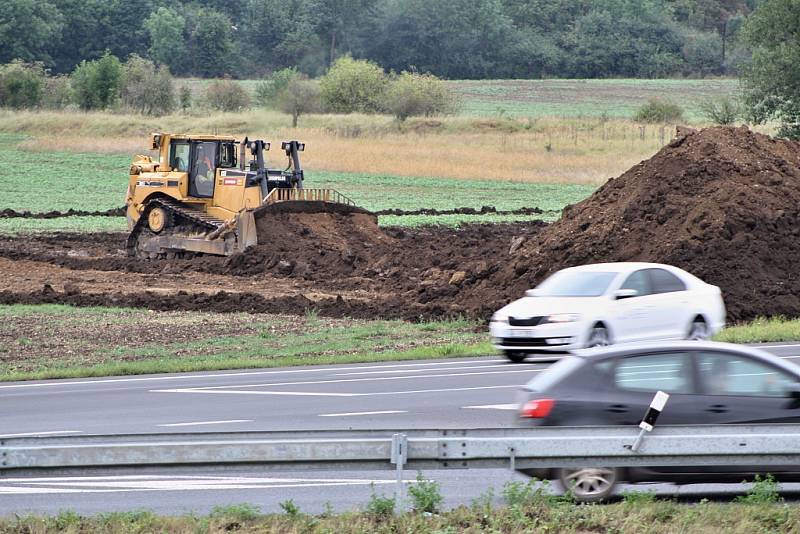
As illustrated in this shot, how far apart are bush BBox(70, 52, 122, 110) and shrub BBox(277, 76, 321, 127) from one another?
45.2ft

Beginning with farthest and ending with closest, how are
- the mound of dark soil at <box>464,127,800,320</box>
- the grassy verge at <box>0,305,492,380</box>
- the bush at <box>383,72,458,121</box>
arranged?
the bush at <box>383,72,458,121</box>, the mound of dark soil at <box>464,127,800,320</box>, the grassy verge at <box>0,305,492,380</box>

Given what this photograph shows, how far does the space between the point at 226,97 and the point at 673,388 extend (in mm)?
91815

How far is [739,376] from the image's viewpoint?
11836 millimetres

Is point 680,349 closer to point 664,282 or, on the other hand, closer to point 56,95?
point 664,282

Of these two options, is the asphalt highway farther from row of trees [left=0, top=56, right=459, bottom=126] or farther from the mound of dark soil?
row of trees [left=0, top=56, right=459, bottom=126]

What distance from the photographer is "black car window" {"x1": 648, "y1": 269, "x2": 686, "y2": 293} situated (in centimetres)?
2017

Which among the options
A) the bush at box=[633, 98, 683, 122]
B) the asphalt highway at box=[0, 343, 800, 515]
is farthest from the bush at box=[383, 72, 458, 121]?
the asphalt highway at box=[0, 343, 800, 515]

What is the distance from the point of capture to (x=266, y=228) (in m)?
34.7

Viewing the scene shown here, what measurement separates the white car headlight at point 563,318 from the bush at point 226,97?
8263 centimetres

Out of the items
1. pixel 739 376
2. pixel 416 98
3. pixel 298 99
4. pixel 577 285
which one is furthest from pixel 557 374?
pixel 416 98

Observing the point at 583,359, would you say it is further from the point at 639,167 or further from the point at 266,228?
the point at 266,228

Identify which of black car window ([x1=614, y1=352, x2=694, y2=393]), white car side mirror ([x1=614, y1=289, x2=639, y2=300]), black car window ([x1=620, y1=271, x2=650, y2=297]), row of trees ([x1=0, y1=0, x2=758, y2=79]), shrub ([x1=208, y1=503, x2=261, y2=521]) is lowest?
shrub ([x1=208, y1=503, x2=261, y2=521])

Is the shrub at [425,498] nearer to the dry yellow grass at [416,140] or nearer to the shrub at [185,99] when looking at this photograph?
the dry yellow grass at [416,140]

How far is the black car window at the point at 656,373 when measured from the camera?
11.8m
